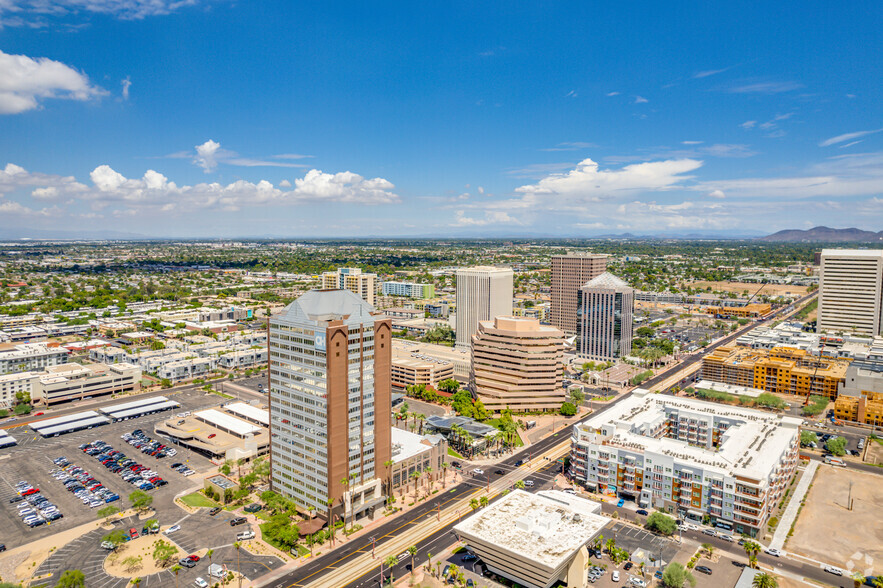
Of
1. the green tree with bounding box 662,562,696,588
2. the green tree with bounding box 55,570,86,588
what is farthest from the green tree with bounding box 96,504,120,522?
the green tree with bounding box 662,562,696,588

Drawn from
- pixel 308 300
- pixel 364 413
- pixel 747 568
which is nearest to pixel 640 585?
pixel 747 568

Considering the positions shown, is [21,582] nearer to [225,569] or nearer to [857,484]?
[225,569]

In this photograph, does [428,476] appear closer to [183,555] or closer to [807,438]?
[183,555]

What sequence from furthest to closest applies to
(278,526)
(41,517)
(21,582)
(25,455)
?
1. (25,455)
2. (41,517)
3. (278,526)
4. (21,582)

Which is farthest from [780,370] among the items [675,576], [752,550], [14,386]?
[14,386]

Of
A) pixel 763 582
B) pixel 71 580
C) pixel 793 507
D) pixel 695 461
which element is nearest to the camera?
pixel 763 582

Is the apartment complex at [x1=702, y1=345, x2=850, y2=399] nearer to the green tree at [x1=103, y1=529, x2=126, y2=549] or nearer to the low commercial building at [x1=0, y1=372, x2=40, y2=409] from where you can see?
the green tree at [x1=103, y1=529, x2=126, y2=549]
